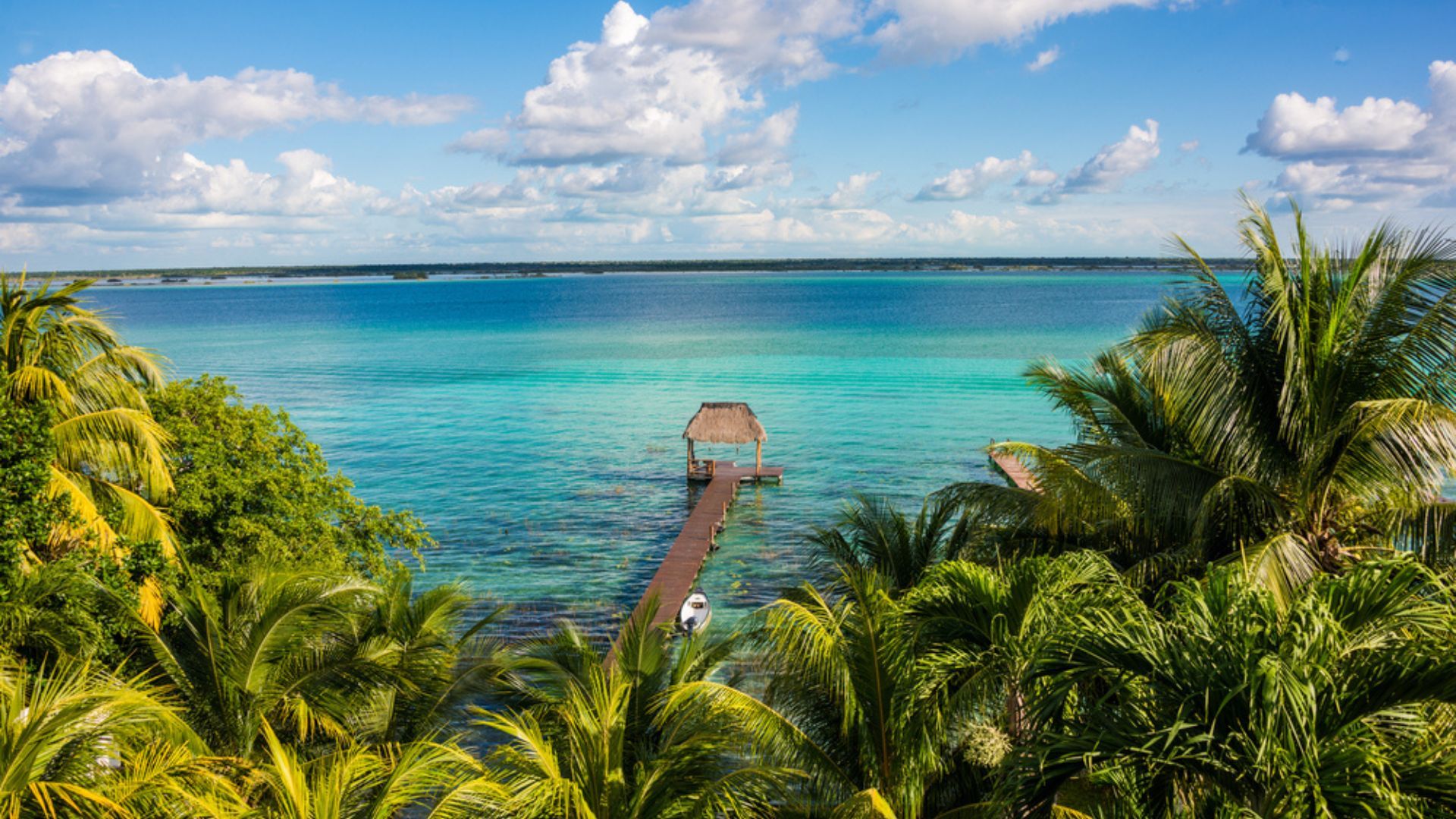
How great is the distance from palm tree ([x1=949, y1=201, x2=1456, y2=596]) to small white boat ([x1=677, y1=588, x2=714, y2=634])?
9.20 m

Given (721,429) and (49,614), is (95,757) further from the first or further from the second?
(721,429)

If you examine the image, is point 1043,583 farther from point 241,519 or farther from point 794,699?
point 241,519

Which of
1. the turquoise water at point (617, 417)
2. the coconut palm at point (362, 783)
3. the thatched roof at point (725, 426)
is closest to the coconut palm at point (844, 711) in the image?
the coconut palm at point (362, 783)

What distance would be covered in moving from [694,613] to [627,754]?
970 cm

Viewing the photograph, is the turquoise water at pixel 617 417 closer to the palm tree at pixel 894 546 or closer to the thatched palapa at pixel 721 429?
the thatched palapa at pixel 721 429

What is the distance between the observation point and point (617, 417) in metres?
40.8

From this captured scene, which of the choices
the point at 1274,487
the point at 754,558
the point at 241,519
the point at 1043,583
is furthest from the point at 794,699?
the point at 754,558

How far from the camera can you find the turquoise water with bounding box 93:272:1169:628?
22438 millimetres

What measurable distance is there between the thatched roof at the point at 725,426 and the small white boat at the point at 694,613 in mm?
11651

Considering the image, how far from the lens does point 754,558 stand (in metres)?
22.2

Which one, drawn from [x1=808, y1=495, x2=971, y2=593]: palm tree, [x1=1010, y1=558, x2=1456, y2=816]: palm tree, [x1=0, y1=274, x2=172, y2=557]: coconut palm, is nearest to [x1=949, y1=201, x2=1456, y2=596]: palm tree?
[x1=1010, y1=558, x2=1456, y2=816]: palm tree

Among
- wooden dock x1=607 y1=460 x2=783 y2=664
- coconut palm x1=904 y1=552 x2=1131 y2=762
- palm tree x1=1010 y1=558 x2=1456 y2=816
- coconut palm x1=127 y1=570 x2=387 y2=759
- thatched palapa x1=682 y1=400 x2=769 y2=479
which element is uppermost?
palm tree x1=1010 y1=558 x2=1456 y2=816

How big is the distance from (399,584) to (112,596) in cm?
256

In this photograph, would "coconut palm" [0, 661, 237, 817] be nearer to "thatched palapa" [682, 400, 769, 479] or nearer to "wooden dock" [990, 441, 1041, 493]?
"thatched palapa" [682, 400, 769, 479]
